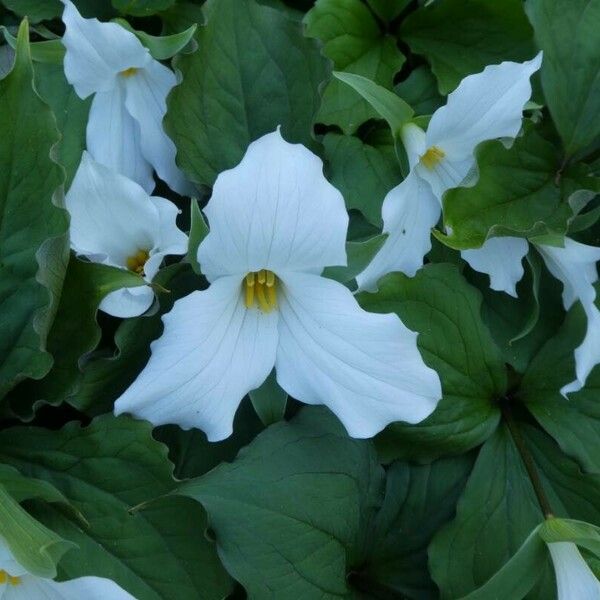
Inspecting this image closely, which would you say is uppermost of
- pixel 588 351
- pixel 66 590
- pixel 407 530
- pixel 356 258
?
pixel 356 258

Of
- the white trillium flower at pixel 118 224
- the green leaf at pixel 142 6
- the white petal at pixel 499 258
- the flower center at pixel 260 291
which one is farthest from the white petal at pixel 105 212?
the white petal at pixel 499 258

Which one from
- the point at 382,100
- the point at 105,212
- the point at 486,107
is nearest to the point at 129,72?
the point at 105,212

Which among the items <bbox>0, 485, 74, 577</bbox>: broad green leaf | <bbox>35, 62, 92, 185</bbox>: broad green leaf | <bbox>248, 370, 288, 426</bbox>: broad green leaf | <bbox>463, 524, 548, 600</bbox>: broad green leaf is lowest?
<bbox>463, 524, 548, 600</bbox>: broad green leaf

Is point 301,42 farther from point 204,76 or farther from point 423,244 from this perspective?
point 423,244

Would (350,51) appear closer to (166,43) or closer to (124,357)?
(166,43)

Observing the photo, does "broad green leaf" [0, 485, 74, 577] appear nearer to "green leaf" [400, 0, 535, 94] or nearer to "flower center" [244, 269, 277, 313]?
"flower center" [244, 269, 277, 313]

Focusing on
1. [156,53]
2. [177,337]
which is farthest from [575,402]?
[156,53]

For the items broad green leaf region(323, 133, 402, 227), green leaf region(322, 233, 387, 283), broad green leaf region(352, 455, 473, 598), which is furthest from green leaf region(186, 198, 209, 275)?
broad green leaf region(352, 455, 473, 598)
